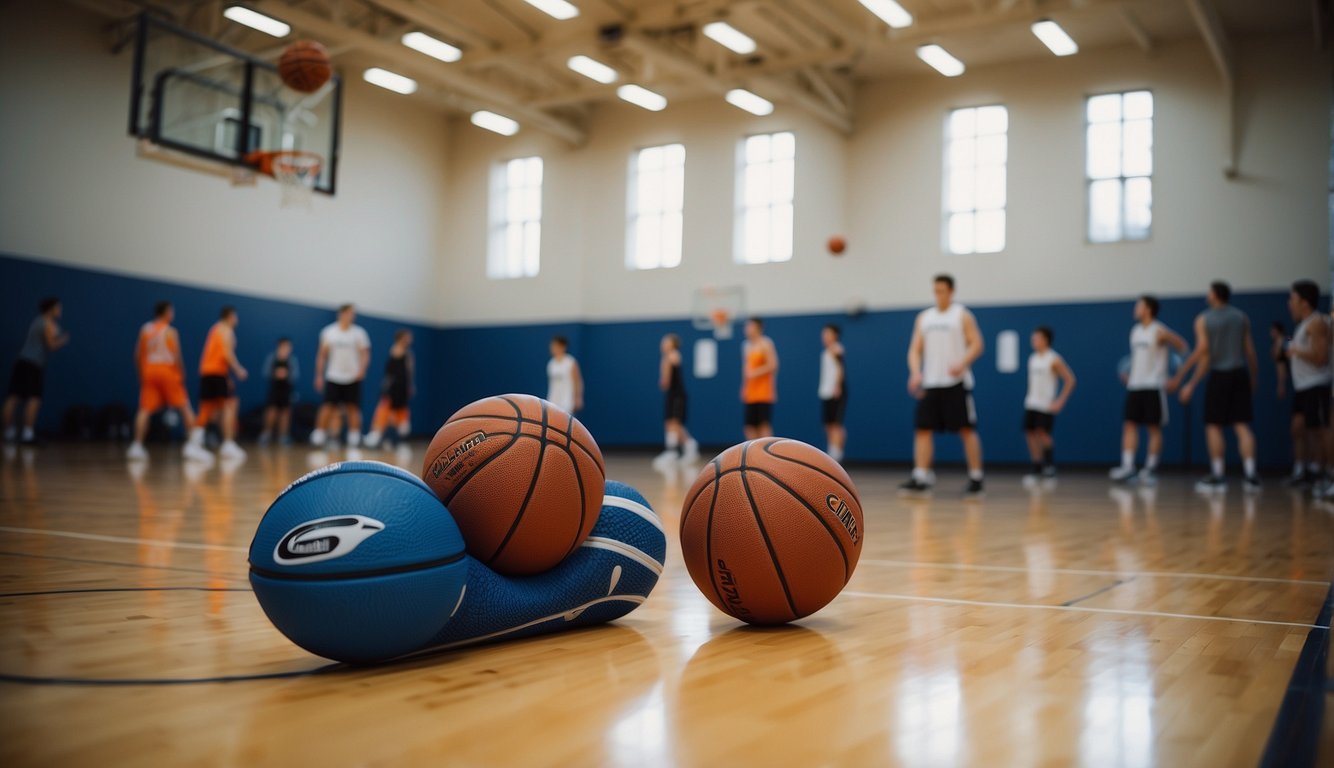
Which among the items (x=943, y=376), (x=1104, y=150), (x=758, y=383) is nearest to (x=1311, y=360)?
(x=943, y=376)

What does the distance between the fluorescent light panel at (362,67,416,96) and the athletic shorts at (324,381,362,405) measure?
5096 millimetres

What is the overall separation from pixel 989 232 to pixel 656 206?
574 centimetres

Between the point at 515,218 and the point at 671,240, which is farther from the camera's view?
the point at 515,218

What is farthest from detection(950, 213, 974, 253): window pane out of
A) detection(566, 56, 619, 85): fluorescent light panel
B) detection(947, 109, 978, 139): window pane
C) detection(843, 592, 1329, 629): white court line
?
detection(843, 592, 1329, 629): white court line

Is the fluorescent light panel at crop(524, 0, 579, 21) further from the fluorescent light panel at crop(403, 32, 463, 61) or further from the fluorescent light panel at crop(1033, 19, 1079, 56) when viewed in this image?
the fluorescent light panel at crop(1033, 19, 1079, 56)

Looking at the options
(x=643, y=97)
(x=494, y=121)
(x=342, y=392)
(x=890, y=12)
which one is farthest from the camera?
(x=494, y=121)

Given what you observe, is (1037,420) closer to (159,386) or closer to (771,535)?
(159,386)

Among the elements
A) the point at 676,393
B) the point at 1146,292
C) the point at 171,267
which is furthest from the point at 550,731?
the point at 171,267

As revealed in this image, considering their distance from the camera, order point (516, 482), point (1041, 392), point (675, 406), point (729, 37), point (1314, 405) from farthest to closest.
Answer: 1. point (675, 406)
2. point (729, 37)
3. point (1041, 392)
4. point (1314, 405)
5. point (516, 482)

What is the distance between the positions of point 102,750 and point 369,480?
2.42 feet

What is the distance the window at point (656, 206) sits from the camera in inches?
714

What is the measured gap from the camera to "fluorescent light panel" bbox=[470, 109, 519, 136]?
17.5m

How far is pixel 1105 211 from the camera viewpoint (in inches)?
583

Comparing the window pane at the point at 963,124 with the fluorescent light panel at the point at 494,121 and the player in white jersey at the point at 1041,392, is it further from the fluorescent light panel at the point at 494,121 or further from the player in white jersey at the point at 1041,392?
the fluorescent light panel at the point at 494,121
